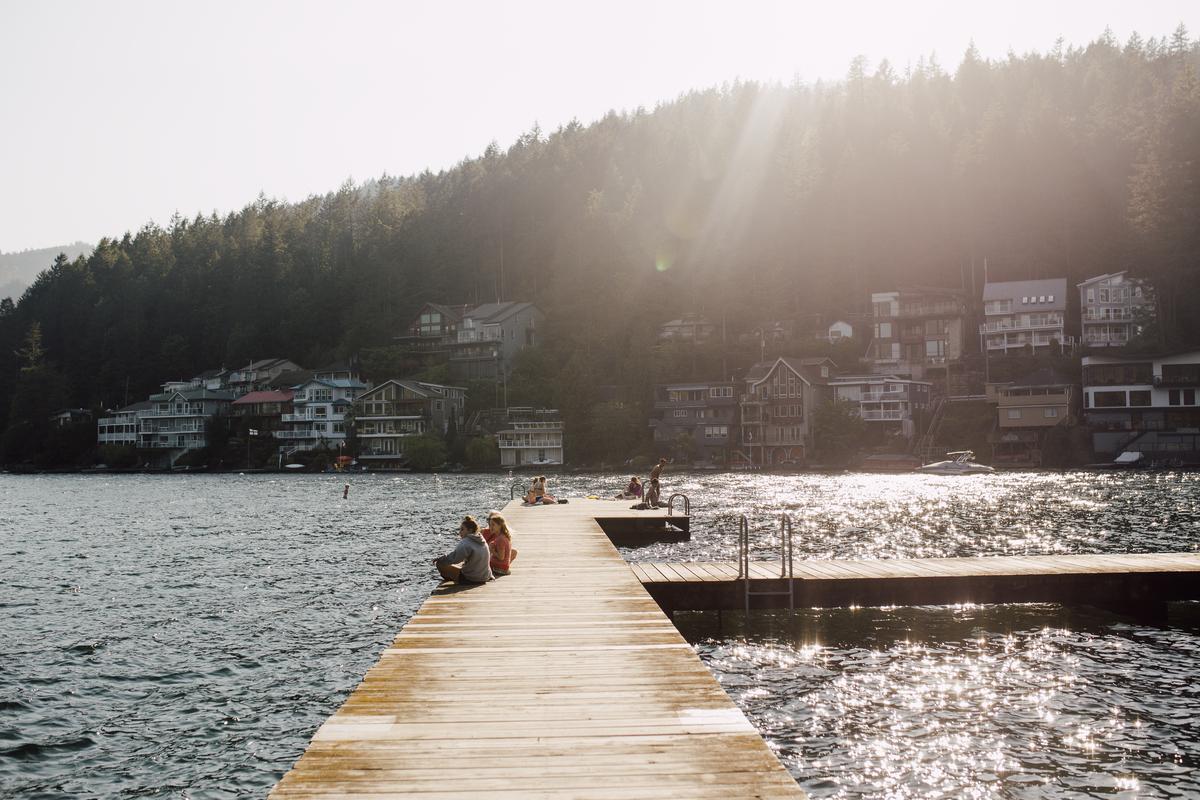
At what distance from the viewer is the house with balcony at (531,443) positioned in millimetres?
108438

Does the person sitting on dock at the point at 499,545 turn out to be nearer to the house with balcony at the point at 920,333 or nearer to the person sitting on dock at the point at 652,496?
the person sitting on dock at the point at 652,496

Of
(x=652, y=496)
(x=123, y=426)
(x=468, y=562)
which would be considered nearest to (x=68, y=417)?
(x=123, y=426)

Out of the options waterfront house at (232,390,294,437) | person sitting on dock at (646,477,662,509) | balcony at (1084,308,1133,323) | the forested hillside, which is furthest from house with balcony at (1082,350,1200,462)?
waterfront house at (232,390,294,437)

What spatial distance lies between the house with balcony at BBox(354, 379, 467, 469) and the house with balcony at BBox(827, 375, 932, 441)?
174ft

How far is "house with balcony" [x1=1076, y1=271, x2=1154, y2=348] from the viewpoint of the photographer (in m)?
97.3

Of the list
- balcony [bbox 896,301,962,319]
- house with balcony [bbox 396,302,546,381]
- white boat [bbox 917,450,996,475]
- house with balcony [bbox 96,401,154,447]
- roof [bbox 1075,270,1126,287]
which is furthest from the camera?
house with balcony [bbox 96,401,154,447]

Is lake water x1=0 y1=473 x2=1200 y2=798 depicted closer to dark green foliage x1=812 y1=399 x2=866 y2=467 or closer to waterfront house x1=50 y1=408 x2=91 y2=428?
dark green foliage x1=812 y1=399 x2=866 y2=467

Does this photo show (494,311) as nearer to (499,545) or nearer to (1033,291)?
(1033,291)

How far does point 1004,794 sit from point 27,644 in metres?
20.1

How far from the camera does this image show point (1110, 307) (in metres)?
98.5

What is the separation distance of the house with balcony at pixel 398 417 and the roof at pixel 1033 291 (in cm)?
7188

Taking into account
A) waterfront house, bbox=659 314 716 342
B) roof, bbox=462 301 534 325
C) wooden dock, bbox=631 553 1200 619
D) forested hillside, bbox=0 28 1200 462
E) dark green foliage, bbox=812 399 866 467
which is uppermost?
forested hillside, bbox=0 28 1200 462

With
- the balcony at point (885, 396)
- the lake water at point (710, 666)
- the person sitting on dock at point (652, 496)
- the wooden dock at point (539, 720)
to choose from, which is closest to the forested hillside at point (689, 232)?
the balcony at point (885, 396)

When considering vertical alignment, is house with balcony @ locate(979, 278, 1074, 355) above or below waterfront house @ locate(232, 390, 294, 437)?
above
